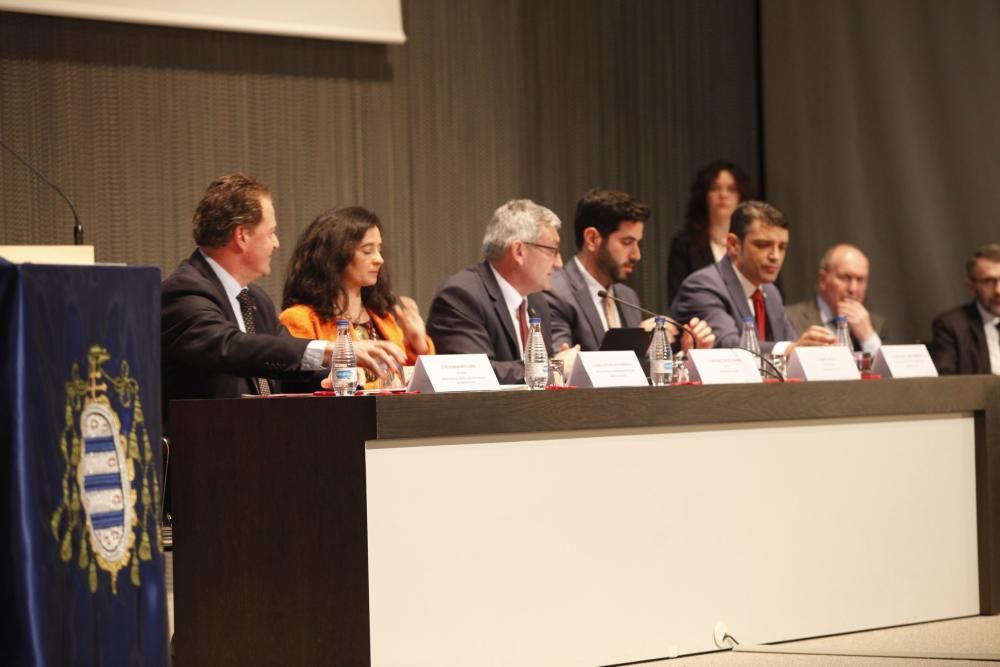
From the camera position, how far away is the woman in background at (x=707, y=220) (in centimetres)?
617

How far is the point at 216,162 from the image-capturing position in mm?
5953

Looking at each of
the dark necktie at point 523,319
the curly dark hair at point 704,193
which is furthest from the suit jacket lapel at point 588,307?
the curly dark hair at point 704,193

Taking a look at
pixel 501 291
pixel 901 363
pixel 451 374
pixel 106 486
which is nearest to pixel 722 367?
pixel 901 363

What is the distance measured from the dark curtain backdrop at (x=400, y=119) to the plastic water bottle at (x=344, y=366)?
9.41 feet

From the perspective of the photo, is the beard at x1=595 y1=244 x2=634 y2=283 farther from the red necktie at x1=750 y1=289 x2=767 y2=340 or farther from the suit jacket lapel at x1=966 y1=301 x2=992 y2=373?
the suit jacket lapel at x1=966 y1=301 x2=992 y2=373

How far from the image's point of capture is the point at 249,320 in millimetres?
3607

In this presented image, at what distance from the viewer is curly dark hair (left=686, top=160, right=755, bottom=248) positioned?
20.7ft

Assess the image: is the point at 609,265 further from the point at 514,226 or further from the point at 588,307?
the point at 514,226

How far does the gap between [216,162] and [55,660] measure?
14.0 feet

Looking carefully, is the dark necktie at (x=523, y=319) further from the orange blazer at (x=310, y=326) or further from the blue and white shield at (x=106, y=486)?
the blue and white shield at (x=106, y=486)

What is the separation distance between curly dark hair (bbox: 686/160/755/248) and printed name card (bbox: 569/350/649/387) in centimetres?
307

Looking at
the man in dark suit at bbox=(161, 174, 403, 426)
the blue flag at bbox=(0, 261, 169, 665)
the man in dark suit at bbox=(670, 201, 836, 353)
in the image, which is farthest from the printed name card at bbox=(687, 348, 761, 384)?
the blue flag at bbox=(0, 261, 169, 665)

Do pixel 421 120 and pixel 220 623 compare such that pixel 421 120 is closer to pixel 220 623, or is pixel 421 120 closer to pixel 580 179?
pixel 580 179

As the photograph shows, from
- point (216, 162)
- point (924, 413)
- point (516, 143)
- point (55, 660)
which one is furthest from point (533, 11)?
point (55, 660)
